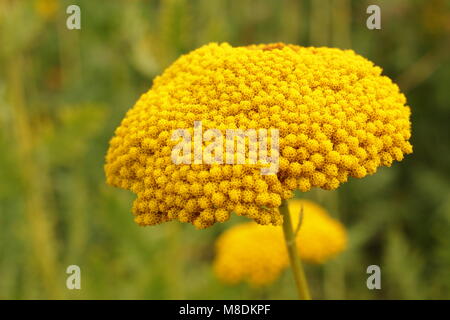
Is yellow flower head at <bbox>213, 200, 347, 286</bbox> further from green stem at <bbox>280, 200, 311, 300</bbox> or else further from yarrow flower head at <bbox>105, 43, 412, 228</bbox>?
yarrow flower head at <bbox>105, 43, 412, 228</bbox>

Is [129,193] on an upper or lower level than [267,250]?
upper

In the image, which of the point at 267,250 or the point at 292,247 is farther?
the point at 267,250

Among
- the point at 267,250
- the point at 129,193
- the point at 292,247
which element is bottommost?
the point at 292,247

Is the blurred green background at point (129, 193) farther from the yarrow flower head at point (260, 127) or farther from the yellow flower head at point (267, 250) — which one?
the yarrow flower head at point (260, 127)

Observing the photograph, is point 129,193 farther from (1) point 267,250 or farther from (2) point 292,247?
(2) point 292,247

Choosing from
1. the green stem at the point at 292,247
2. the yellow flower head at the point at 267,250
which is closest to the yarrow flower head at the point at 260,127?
the green stem at the point at 292,247

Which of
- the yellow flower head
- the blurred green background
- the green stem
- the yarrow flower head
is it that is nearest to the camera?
the yarrow flower head

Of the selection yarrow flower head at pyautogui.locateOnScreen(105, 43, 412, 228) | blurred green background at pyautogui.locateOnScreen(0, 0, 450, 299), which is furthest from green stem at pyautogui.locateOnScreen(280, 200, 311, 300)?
blurred green background at pyautogui.locateOnScreen(0, 0, 450, 299)

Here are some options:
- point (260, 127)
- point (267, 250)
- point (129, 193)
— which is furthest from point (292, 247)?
point (129, 193)
